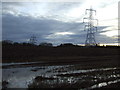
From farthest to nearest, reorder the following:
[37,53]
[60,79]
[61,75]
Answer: [37,53]
[61,75]
[60,79]

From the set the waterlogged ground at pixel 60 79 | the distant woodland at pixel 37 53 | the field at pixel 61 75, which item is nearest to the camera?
the waterlogged ground at pixel 60 79

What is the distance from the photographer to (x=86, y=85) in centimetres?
1576

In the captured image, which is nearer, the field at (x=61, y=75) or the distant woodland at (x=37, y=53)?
the field at (x=61, y=75)

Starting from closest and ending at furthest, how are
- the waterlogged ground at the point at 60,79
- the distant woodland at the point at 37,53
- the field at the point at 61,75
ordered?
1. the waterlogged ground at the point at 60,79
2. the field at the point at 61,75
3. the distant woodland at the point at 37,53

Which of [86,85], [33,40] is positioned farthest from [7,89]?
[33,40]

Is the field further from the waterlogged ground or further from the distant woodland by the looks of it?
the distant woodland

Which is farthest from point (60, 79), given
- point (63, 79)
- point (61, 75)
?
point (61, 75)

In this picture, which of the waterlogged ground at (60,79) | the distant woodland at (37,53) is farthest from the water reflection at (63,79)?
the distant woodland at (37,53)

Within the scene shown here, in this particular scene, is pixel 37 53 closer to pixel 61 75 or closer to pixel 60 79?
pixel 61 75

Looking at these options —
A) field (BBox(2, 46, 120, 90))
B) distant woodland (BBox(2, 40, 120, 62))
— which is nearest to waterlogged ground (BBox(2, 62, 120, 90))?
field (BBox(2, 46, 120, 90))

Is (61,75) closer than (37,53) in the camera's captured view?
Yes

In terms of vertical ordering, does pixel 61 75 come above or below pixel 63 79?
below

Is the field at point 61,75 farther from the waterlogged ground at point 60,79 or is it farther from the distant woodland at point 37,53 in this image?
the distant woodland at point 37,53

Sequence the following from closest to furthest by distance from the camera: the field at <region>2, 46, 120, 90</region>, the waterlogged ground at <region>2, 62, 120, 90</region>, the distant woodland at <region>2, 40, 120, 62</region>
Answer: the waterlogged ground at <region>2, 62, 120, 90</region> < the field at <region>2, 46, 120, 90</region> < the distant woodland at <region>2, 40, 120, 62</region>
